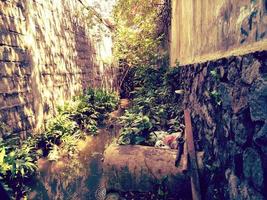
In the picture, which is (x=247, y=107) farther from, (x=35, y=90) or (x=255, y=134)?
(x=35, y=90)

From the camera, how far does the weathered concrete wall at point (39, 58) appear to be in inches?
185

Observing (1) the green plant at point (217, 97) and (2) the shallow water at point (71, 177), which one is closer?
(1) the green plant at point (217, 97)

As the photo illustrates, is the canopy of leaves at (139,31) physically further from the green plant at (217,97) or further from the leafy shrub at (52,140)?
the green plant at (217,97)

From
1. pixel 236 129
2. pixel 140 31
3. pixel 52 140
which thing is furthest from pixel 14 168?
pixel 140 31

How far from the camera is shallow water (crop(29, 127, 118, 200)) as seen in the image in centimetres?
381

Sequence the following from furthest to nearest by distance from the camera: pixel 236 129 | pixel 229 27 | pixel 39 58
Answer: pixel 39 58 < pixel 229 27 < pixel 236 129

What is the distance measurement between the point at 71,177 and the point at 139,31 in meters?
6.87

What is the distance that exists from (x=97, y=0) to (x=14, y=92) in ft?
22.2

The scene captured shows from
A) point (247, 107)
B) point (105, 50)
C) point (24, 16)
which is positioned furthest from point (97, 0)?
point (247, 107)

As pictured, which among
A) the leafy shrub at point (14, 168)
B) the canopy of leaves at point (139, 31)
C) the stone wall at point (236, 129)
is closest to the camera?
the stone wall at point (236, 129)

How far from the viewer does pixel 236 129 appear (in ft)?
6.37

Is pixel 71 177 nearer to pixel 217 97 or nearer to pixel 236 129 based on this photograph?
pixel 217 97

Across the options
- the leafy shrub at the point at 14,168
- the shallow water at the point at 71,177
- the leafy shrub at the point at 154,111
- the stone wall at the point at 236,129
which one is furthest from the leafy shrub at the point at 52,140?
the stone wall at the point at 236,129

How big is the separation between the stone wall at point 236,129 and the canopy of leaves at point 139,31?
20.6ft
